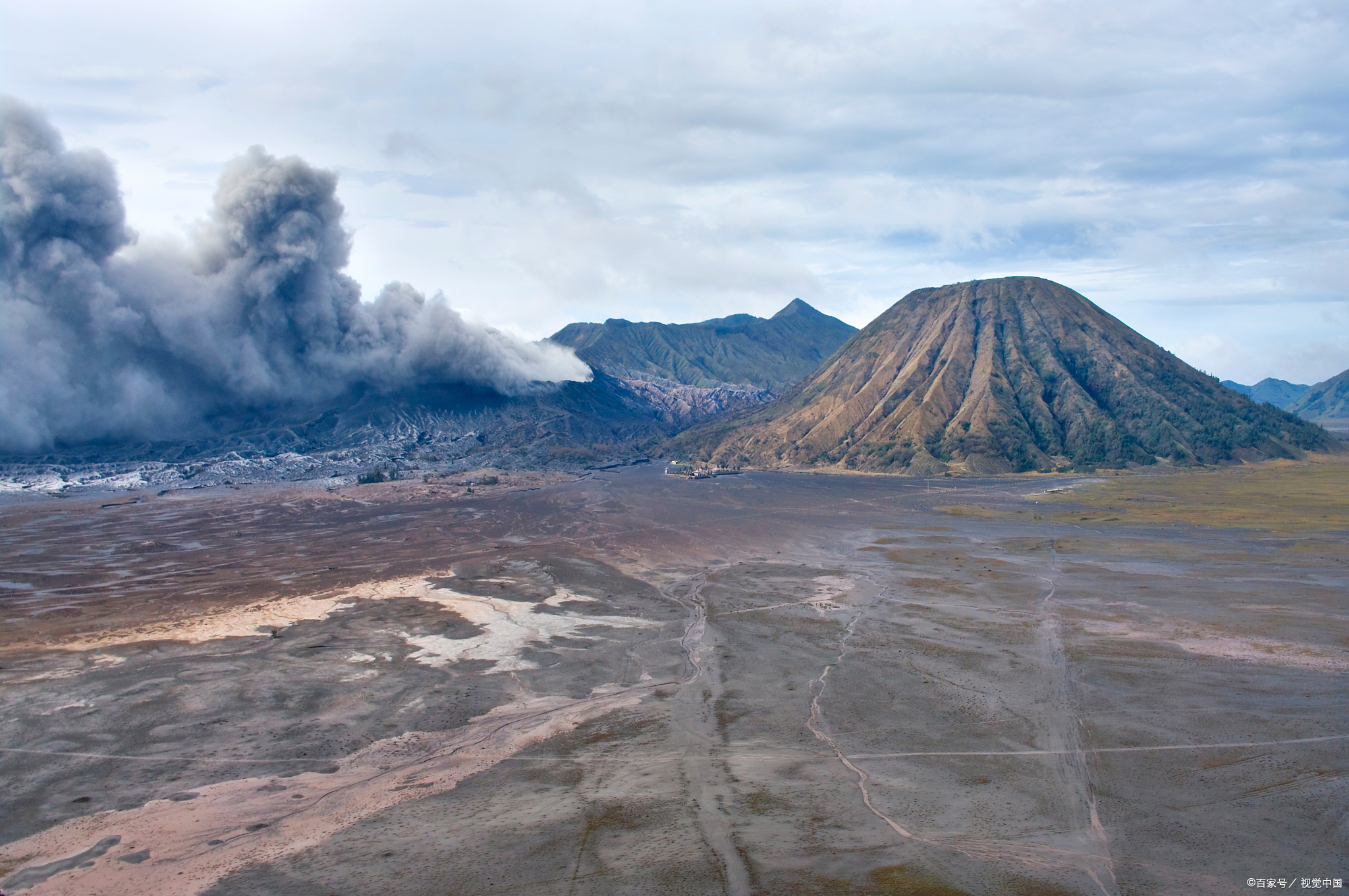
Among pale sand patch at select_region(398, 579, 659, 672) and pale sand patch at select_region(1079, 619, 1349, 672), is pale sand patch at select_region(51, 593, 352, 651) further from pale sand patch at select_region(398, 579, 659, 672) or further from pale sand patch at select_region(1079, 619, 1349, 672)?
pale sand patch at select_region(1079, 619, 1349, 672)

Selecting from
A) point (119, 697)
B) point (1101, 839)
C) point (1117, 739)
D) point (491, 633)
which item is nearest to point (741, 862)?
point (1101, 839)

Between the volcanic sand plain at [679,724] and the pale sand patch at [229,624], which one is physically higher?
the volcanic sand plain at [679,724]

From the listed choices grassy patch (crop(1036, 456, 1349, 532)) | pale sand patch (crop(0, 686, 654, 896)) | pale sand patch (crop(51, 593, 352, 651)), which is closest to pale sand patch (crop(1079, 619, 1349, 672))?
pale sand patch (crop(0, 686, 654, 896))

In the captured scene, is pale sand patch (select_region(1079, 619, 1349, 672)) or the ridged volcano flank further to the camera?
the ridged volcano flank

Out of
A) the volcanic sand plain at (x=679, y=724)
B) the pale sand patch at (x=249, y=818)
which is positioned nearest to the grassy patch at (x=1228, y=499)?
the volcanic sand plain at (x=679, y=724)

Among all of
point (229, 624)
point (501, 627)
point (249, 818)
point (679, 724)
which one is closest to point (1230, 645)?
point (679, 724)

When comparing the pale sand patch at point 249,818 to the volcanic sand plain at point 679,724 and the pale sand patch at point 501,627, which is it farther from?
the pale sand patch at point 501,627

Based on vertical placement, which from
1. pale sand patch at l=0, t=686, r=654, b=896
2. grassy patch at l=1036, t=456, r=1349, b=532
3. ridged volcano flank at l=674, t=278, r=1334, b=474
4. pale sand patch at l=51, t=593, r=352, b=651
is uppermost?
ridged volcano flank at l=674, t=278, r=1334, b=474
